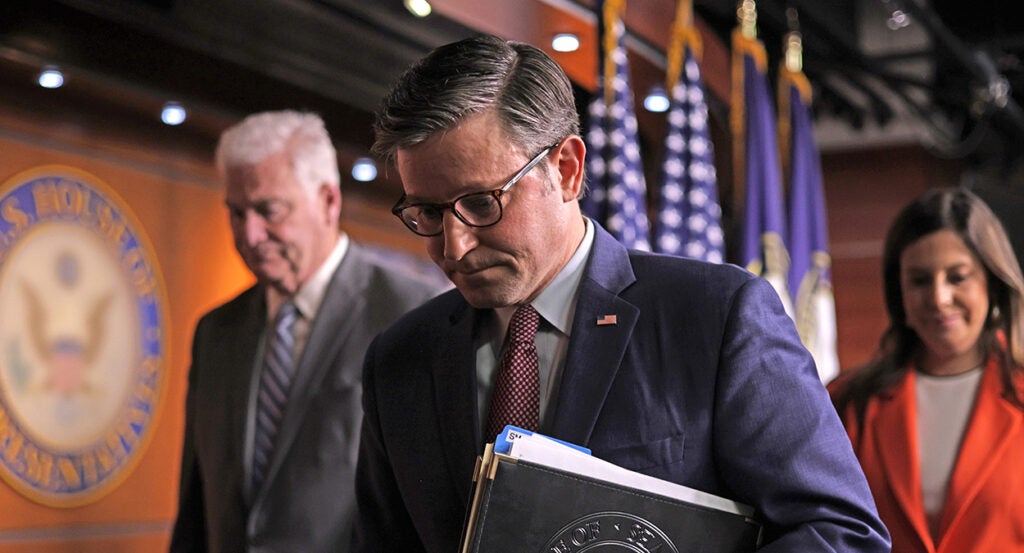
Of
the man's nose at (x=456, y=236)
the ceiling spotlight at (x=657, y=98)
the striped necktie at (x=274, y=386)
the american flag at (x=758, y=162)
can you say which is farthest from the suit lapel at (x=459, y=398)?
the american flag at (x=758, y=162)

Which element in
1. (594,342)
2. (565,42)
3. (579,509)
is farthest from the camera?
(565,42)

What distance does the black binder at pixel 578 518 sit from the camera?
59.3 inches

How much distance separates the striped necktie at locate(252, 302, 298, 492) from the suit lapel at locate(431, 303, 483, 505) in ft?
3.92

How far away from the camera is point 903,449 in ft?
8.97

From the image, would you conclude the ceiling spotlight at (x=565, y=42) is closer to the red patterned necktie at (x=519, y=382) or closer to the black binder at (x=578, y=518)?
the red patterned necktie at (x=519, y=382)

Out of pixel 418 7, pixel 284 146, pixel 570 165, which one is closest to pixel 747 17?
pixel 418 7

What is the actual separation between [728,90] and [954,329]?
3.98 m

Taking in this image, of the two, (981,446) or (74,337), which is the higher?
(74,337)

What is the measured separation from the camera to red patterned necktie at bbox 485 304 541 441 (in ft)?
5.69

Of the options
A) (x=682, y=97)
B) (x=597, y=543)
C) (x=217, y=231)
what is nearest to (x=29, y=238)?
(x=217, y=231)

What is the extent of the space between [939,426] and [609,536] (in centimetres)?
150

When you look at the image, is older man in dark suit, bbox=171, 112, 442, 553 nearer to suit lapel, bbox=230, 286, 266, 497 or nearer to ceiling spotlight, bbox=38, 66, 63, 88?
suit lapel, bbox=230, 286, 266, 497

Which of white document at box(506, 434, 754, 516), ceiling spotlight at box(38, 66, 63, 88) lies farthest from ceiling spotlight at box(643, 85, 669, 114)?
white document at box(506, 434, 754, 516)

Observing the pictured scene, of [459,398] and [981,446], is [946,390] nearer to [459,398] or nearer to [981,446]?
[981,446]
